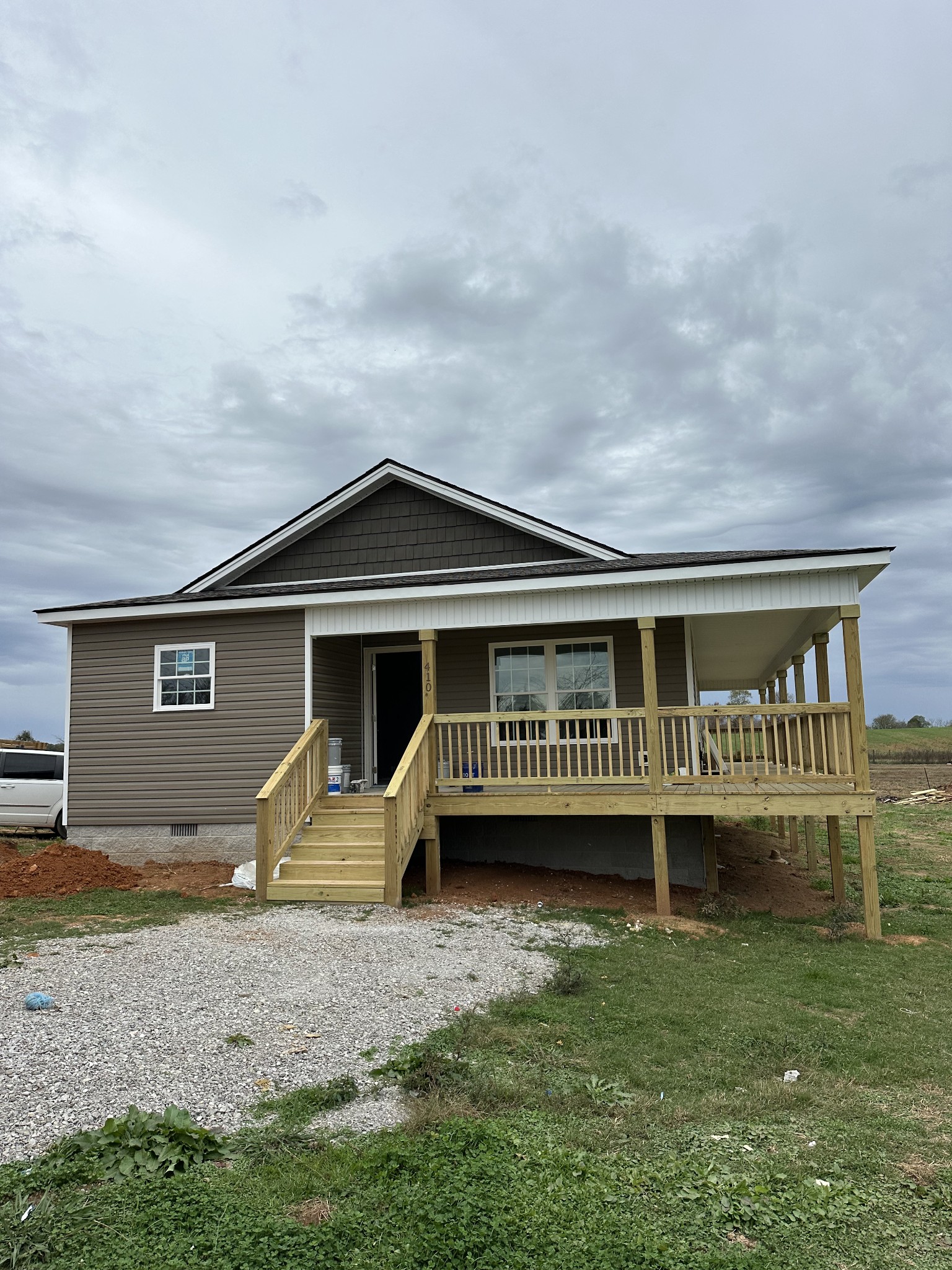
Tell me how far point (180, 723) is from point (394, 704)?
3.64 meters

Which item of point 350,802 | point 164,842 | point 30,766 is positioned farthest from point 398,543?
point 30,766

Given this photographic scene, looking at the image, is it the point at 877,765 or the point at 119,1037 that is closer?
the point at 119,1037

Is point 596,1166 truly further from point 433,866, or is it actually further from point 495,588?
point 495,588

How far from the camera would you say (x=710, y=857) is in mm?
11328

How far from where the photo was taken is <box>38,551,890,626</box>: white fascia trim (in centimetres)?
969

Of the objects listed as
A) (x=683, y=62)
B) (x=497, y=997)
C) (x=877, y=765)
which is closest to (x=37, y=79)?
(x=683, y=62)

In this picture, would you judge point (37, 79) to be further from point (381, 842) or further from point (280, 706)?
point (381, 842)

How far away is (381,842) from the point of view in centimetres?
1035

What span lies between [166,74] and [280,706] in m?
9.39

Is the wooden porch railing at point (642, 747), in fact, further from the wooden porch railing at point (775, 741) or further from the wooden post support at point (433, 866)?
the wooden post support at point (433, 866)

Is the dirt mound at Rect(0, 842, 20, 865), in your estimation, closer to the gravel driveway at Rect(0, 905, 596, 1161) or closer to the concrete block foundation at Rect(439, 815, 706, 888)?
the gravel driveway at Rect(0, 905, 596, 1161)

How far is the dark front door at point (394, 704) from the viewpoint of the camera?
14148mm

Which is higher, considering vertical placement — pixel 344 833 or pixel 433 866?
pixel 344 833

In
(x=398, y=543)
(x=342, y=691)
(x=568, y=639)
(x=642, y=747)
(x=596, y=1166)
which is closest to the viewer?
(x=596, y=1166)
